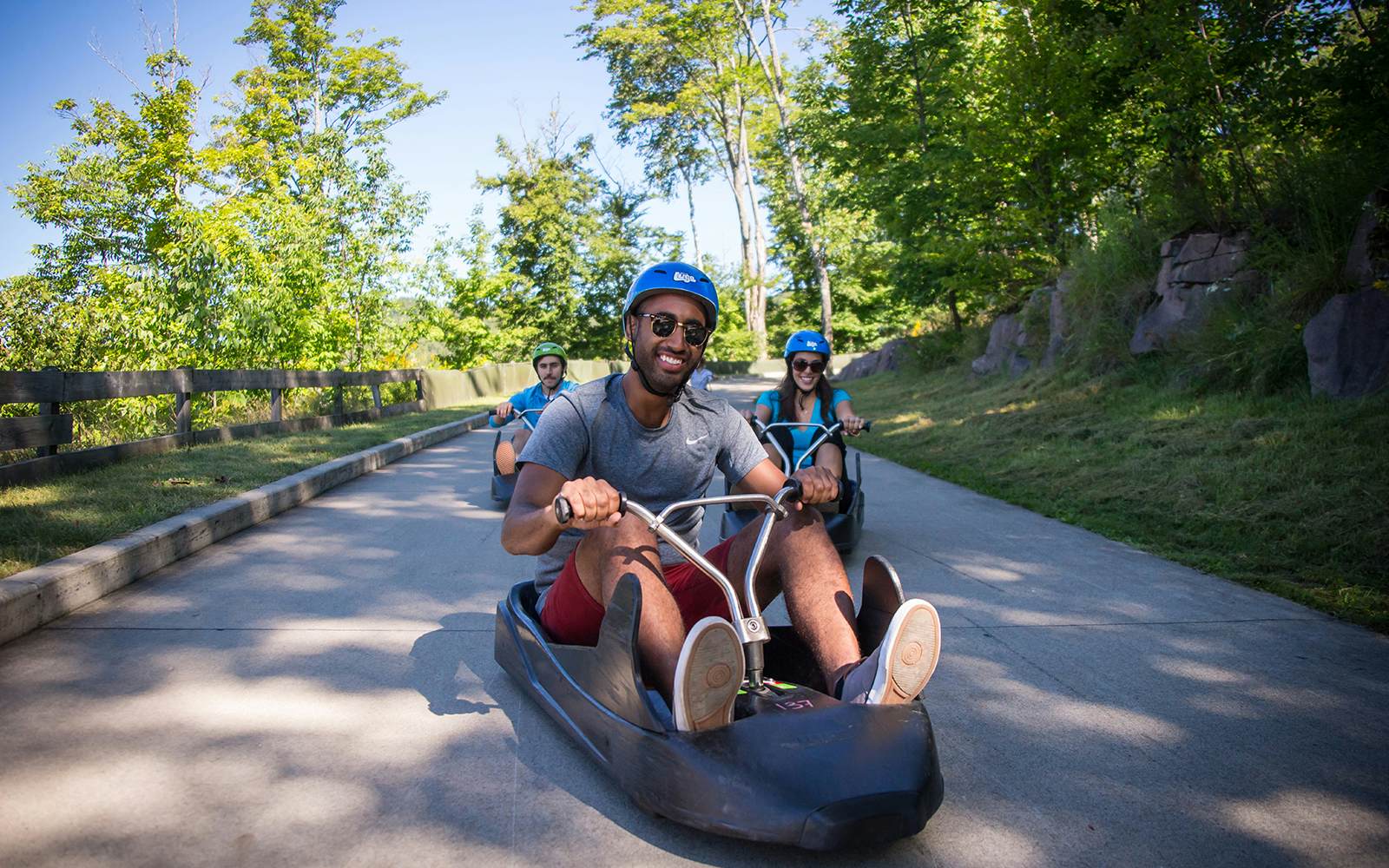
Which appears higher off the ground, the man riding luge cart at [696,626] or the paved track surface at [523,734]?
the man riding luge cart at [696,626]

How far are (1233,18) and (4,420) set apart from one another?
1263cm

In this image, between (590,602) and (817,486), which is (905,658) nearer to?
(817,486)

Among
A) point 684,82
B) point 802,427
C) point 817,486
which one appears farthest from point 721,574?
point 684,82

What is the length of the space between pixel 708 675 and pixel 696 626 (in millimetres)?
132

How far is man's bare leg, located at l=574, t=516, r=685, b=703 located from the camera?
2725 millimetres

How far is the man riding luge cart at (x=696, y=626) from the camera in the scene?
238 cm

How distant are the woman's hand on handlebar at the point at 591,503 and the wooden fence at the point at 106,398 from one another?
603 cm

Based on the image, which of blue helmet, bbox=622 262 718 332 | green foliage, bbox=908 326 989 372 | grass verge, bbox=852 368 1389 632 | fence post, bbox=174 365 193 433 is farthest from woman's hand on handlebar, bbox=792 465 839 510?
green foliage, bbox=908 326 989 372

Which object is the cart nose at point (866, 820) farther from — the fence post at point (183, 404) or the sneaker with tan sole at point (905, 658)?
the fence post at point (183, 404)

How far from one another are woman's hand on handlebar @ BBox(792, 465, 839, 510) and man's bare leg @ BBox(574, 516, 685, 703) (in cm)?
50

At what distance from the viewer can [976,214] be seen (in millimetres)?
17688

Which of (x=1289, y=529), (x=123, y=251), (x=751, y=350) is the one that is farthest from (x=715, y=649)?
(x=751, y=350)

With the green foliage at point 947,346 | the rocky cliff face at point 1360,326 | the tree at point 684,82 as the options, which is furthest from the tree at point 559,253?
the rocky cliff face at point 1360,326

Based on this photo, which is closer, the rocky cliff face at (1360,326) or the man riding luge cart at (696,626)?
the man riding luge cart at (696,626)
